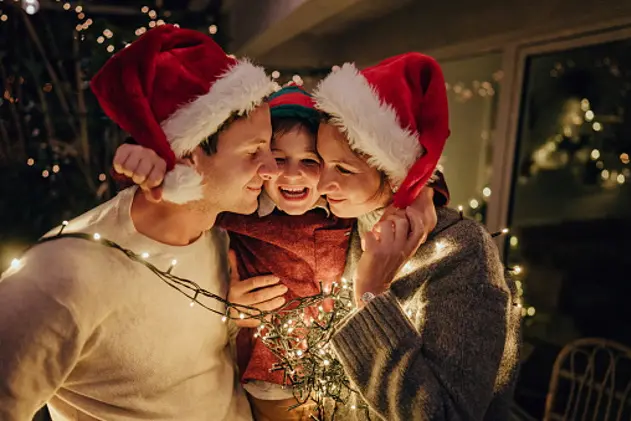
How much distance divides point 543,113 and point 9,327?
244cm

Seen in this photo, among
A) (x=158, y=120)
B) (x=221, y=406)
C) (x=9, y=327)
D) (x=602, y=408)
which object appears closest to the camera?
(x=9, y=327)

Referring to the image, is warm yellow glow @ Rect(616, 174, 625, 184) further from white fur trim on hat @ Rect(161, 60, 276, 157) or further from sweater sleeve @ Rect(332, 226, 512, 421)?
white fur trim on hat @ Rect(161, 60, 276, 157)

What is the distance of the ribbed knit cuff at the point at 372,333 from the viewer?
907 millimetres

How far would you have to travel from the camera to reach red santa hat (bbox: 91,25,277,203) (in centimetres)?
98

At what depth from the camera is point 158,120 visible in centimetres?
104

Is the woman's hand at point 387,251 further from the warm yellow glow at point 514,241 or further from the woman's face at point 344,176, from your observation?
the warm yellow glow at point 514,241

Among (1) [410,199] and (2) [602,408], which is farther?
(2) [602,408]

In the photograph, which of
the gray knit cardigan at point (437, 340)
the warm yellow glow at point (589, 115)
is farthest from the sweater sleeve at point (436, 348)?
the warm yellow glow at point (589, 115)

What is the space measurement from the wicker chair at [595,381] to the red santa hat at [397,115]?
139 cm

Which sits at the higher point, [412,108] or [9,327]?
[412,108]

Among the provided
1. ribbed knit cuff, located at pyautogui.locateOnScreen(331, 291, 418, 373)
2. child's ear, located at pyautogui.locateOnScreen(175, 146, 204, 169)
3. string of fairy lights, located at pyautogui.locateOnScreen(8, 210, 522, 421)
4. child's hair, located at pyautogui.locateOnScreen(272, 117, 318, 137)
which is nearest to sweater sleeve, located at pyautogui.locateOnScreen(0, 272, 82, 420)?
string of fairy lights, located at pyautogui.locateOnScreen(8, 210, 522, 421)

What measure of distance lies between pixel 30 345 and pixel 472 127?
2.82 metres

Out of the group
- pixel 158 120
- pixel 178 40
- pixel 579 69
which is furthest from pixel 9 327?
pixel 579 69

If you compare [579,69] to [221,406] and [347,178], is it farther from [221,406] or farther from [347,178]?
[221,406]
